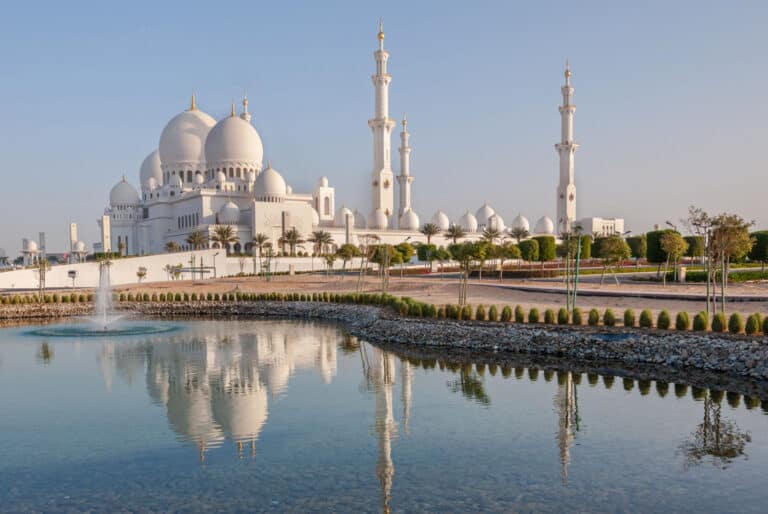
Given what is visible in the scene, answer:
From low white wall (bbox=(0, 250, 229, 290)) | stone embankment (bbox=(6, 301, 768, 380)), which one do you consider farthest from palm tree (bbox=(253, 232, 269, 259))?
stone embankment (bbox=(6, 301, 768, 380))

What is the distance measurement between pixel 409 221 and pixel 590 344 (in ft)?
234

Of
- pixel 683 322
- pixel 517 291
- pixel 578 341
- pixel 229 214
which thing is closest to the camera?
pixel 683 322

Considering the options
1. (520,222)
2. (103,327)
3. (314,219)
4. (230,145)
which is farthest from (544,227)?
(103,327)

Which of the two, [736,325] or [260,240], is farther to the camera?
[260,240]

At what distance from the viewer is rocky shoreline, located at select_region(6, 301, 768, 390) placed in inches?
692

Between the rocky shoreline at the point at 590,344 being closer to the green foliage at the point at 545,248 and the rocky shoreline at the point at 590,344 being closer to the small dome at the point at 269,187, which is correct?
the green foliage at the point at 545,248

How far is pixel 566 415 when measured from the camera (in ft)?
46.5

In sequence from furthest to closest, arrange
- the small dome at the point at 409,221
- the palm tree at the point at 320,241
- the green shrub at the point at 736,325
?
the small dome at the point at 409,221
the palm tree at the point at 320,241
the green shrub at the point at 736,325

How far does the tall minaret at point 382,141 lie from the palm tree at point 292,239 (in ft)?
50.1

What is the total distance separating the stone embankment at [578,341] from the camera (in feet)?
58.3

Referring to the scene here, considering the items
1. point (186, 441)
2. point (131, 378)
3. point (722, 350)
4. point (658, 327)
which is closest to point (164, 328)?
point (131, 378)

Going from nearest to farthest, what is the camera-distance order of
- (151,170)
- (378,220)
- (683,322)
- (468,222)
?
(683,322) → (378,220) → (151,170) → (468,222)

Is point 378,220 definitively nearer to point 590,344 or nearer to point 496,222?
point 496,222

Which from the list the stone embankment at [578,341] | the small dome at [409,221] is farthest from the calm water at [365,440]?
the small dome at [409,221]
